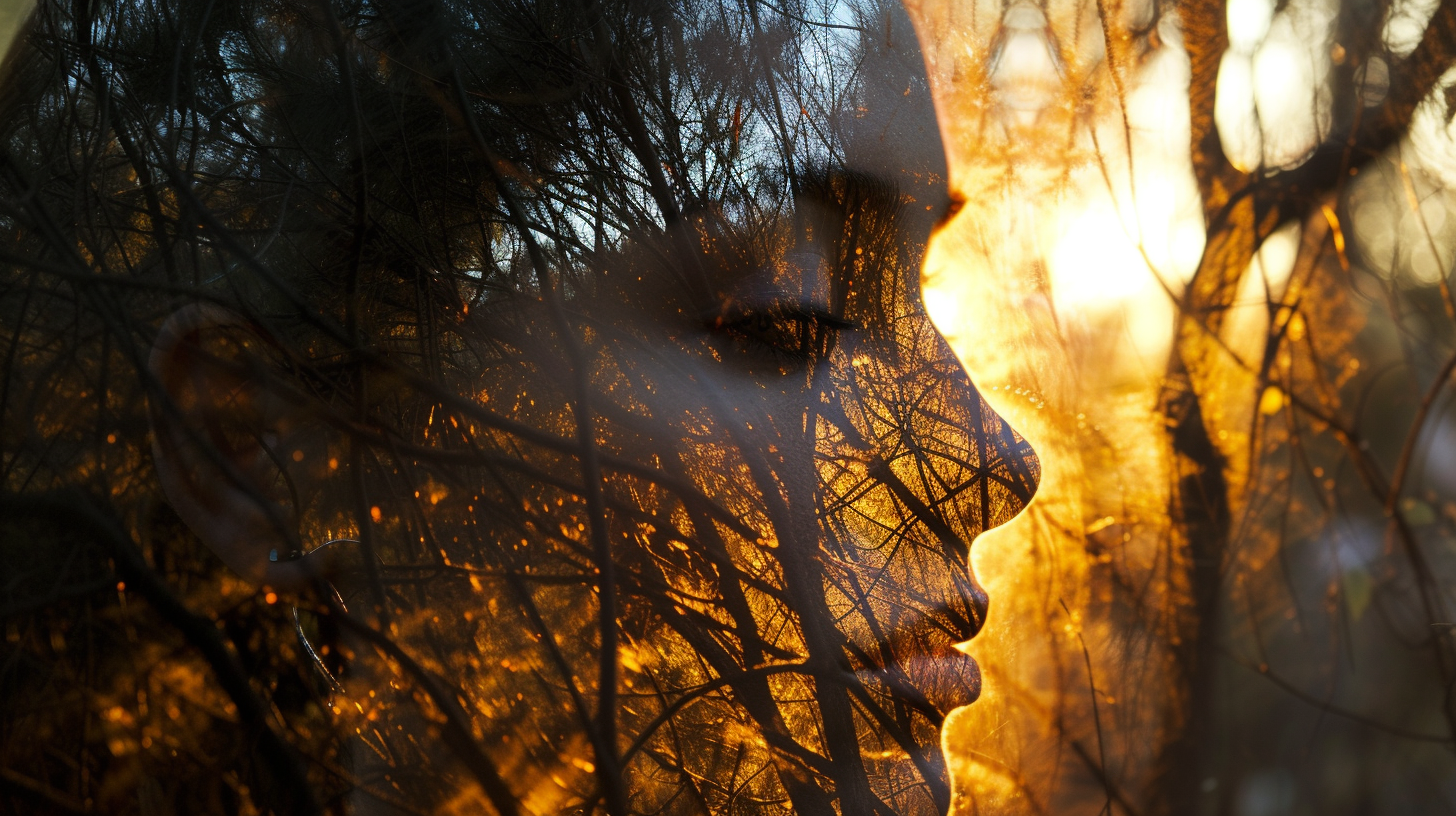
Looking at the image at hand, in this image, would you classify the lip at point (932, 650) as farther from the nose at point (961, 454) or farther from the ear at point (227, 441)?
the ear at point (227, 441)

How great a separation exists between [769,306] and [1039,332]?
0.16 metres

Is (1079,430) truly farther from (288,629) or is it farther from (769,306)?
(288,629)

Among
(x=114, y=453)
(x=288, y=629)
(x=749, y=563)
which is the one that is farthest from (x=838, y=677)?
(x=114, y=453)

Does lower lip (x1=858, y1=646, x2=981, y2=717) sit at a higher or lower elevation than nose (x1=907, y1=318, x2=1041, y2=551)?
lower

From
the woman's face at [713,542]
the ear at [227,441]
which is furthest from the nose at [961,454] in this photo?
the ear at [227,441]

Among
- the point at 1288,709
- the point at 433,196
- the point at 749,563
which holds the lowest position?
the point at 1288,709

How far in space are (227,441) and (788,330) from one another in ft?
1.16

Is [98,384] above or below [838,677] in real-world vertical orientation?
above

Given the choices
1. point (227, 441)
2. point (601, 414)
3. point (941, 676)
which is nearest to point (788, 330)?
point (601, 414)

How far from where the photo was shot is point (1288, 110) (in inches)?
19.1

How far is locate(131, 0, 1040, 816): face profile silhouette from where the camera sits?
0.51m

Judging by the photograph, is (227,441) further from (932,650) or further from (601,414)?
(932,650)
